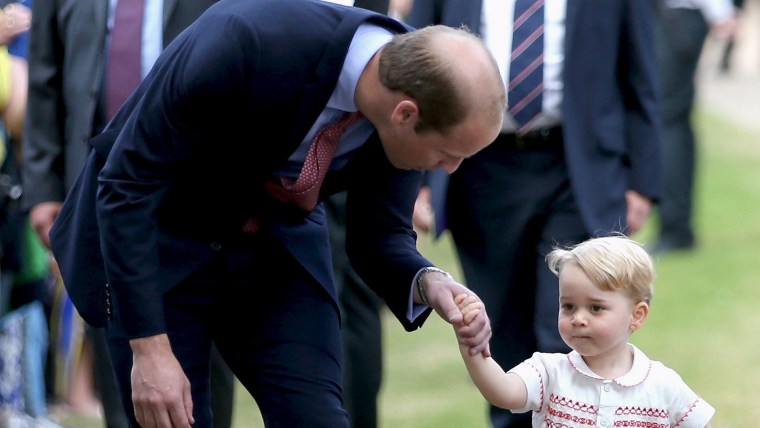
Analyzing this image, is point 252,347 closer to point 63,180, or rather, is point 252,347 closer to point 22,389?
point 63,180

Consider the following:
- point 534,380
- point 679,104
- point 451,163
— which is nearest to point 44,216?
point 451,163

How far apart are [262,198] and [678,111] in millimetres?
6882

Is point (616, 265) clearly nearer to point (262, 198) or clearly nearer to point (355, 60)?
point (355, 60)

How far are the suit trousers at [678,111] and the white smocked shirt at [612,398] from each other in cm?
670

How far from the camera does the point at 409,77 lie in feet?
11.3

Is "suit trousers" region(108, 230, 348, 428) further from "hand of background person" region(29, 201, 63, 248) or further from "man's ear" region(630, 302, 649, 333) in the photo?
"hand of background person" region(29, 201, 63, 248)

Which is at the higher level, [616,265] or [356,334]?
[616,265]

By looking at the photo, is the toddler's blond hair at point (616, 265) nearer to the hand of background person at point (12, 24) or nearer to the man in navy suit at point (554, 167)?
the man in navy suit at point (554, 167)

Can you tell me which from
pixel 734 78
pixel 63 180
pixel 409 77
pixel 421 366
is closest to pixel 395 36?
pixel 409 77

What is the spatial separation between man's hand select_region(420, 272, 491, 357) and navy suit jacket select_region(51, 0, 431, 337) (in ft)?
0.42

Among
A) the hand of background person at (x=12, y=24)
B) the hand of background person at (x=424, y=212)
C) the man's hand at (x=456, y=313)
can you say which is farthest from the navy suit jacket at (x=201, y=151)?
the hand of background person at (x=12, y=24)

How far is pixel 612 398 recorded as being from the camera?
360 centimetres

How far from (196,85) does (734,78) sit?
55.8ft

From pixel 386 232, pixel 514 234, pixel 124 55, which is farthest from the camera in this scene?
pixel 514 234
